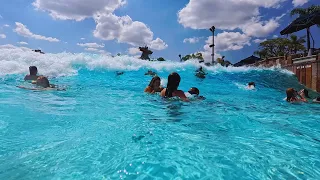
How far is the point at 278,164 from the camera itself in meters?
2.89

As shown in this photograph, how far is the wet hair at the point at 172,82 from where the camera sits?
7.13 meters

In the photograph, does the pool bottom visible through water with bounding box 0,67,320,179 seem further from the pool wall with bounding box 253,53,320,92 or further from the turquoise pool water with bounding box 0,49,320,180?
the pool wall with bounding box 253,53,320,92

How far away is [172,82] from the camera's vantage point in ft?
24.0

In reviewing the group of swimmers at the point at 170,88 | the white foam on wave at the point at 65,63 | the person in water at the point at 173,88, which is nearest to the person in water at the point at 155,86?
the group of swimmers at the point at 170,88

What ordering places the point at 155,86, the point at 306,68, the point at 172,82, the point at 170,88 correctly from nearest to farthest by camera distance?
the point at 172,82
the point at 170,88
the point at 155,86
the point at 306,68

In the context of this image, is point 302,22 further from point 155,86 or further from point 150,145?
point 150,145

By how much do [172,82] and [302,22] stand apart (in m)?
21.8

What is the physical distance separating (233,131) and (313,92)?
49.6ft

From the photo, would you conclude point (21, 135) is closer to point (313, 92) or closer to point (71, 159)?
point (71, 159)

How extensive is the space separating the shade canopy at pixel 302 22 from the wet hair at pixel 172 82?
20.2 metres

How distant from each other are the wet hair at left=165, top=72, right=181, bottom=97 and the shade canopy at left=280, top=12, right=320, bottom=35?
20.2 metres

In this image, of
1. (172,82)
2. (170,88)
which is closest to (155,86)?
(170,88)

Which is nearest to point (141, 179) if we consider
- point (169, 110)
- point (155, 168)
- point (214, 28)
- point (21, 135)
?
point (155, 168)

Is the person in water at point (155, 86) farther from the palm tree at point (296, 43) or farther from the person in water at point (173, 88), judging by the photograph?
the palm tree at point (296, 43)
